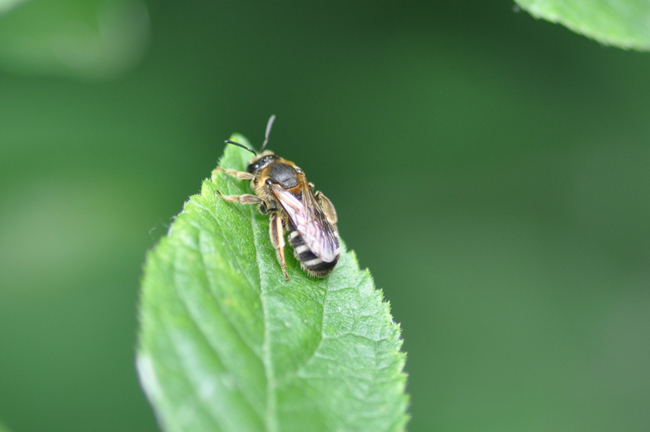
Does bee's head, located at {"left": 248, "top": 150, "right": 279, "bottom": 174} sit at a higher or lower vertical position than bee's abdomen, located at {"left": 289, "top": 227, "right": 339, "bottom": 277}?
higher

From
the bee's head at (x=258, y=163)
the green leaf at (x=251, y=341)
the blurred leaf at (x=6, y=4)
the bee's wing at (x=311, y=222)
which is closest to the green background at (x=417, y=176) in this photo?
the blurred leaf at (x=6, y=4)

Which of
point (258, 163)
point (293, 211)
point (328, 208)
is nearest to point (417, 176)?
point (328, 208)

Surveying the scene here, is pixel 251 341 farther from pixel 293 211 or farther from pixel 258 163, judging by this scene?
pixel 258 163

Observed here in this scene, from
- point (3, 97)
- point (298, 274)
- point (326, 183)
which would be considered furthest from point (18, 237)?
point (298, 274)

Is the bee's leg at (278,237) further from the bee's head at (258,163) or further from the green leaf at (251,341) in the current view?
the bee's head at (258,163)

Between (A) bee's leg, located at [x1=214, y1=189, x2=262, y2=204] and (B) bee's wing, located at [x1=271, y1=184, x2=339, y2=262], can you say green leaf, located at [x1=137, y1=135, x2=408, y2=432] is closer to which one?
(A) bee's leg, located at [x1=214, y1=189, x2=262, y2=204]

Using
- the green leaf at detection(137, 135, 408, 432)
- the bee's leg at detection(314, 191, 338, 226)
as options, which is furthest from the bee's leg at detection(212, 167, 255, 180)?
the bee's leg at detection(314, 191, 338, 226)

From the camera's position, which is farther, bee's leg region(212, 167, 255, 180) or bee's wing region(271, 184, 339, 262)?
bee's leg region(212, 167, 255, 180)
